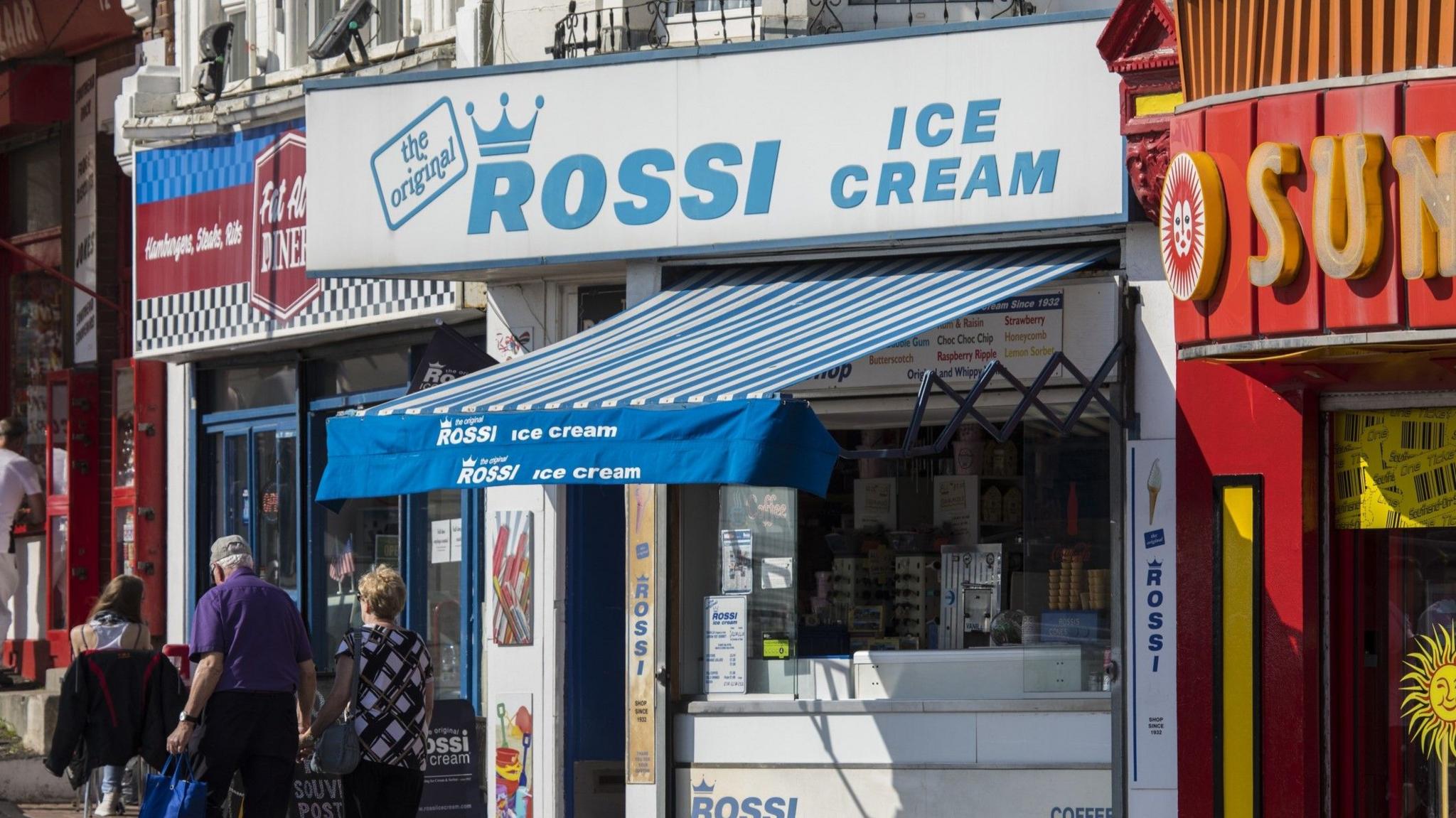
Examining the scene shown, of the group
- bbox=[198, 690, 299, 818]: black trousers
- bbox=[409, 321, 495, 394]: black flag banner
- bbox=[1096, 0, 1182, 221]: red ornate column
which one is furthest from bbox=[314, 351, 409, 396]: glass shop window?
bbox=[1096, 0, 1182, 221]: red ornate column

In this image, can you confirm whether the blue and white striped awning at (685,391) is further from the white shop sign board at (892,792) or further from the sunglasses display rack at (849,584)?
the white shop sign board at (892,792)

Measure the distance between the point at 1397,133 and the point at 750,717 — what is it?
4.53 meters

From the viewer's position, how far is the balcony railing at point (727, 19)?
1174 centimetres

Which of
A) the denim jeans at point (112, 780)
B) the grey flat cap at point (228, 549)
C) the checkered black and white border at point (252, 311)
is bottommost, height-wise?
the denim jeans at point (112, 780)

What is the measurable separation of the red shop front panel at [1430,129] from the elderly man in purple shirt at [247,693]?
5.20 meters

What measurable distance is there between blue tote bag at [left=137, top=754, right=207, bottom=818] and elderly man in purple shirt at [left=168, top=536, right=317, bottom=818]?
0.21 m

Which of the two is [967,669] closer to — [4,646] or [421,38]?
[421,38]

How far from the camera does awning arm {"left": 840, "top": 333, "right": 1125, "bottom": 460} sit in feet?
31.4

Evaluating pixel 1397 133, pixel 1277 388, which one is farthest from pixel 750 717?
pixel 1397 133

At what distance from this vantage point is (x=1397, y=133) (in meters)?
8.77

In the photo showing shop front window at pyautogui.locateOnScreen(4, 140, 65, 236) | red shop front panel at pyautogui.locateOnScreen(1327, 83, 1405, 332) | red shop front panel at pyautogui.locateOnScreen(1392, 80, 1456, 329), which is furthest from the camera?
shop front window at pyautogui.locateOnScreen(4, 140, 65, 236)

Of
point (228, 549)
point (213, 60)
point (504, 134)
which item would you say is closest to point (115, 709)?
point (228, 549)

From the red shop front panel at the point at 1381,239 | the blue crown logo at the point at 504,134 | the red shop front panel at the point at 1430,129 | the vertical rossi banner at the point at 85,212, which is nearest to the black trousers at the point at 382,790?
the blue crown logo at the point at 504,134

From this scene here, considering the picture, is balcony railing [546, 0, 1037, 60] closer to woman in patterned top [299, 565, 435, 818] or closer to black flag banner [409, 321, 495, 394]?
black flag banner [409, 321, 495, 394]
